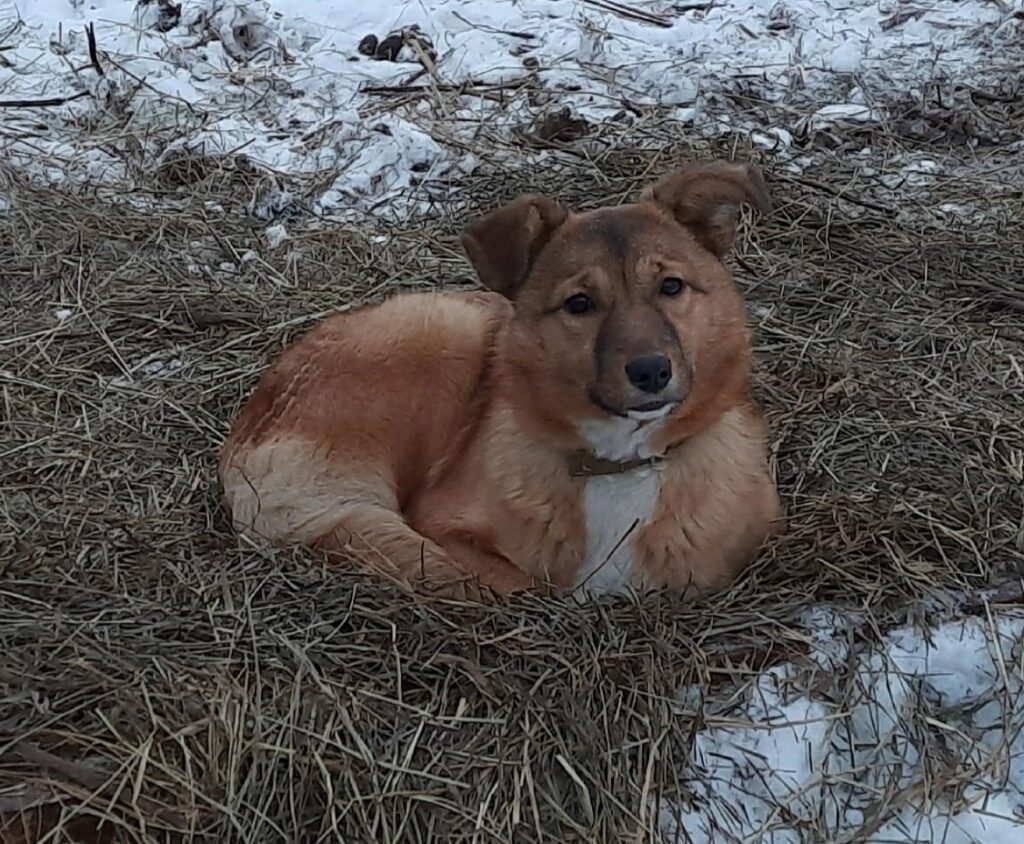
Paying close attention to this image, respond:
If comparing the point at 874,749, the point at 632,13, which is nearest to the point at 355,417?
the point at 874,749

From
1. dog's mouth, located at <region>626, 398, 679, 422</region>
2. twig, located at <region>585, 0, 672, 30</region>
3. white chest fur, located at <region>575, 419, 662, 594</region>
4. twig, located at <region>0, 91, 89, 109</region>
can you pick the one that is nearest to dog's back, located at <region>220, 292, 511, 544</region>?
white chest fur, located at <region>575, 419, 662, 594</region>

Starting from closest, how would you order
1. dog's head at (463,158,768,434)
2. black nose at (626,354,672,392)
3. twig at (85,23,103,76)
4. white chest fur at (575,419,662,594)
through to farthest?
black nose at (626,354,672,392), dog's head at (463,158,768,434), white chest fur at (575,419,662,594), twig at (85,23,103,76)

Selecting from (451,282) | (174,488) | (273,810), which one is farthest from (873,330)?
(273,810)

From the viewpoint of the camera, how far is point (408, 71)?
27.1 ft

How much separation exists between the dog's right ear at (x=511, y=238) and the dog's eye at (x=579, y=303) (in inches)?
10.5

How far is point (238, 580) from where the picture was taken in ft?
13.1

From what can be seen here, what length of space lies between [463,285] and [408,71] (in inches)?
104

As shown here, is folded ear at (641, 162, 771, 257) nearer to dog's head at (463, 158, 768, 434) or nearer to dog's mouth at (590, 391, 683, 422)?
dog's head at (463, 158, 768, 434)

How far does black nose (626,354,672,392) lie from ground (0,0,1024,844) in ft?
2.18

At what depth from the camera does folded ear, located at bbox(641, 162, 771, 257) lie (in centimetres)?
412

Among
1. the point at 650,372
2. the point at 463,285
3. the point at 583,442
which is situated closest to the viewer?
the point at 650,372

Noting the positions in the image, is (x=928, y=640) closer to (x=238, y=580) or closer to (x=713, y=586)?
(x=713, y=586)

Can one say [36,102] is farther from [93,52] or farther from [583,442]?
[583,442]

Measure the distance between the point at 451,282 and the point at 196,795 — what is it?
3.44 meters
